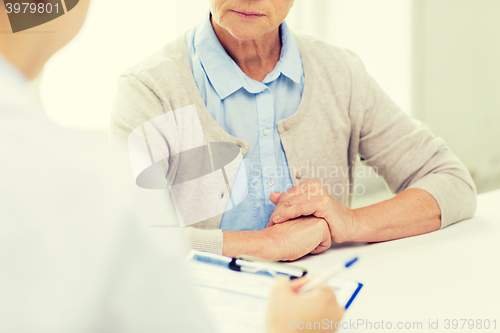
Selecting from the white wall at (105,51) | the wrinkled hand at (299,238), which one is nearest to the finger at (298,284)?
the wrinkled hand at (299,238)

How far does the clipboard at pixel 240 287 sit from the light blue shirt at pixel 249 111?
1.18 feet

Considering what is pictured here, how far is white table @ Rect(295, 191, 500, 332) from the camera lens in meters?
0.56

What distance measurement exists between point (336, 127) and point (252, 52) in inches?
11.3

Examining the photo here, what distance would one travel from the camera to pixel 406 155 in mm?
1047

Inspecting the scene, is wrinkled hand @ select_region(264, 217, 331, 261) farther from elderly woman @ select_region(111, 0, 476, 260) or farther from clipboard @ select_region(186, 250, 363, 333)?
clipboard @ select_region(186, 250, 363, 333)

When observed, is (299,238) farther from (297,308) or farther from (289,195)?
(297,308)

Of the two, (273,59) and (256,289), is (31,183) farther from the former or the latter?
(273,59)

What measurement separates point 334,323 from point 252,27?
0.66 metres

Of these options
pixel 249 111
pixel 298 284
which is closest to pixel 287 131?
pixel 249 111

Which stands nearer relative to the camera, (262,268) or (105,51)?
(262,268)

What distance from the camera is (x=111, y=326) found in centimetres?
27

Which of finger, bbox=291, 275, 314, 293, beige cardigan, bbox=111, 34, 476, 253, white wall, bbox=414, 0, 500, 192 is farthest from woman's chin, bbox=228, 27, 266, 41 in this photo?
white wall, bbox=414, 0, 500, 192

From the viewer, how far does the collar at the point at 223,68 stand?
96 cm

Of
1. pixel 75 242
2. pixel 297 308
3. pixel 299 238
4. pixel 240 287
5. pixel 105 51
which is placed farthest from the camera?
pixel 105 51
